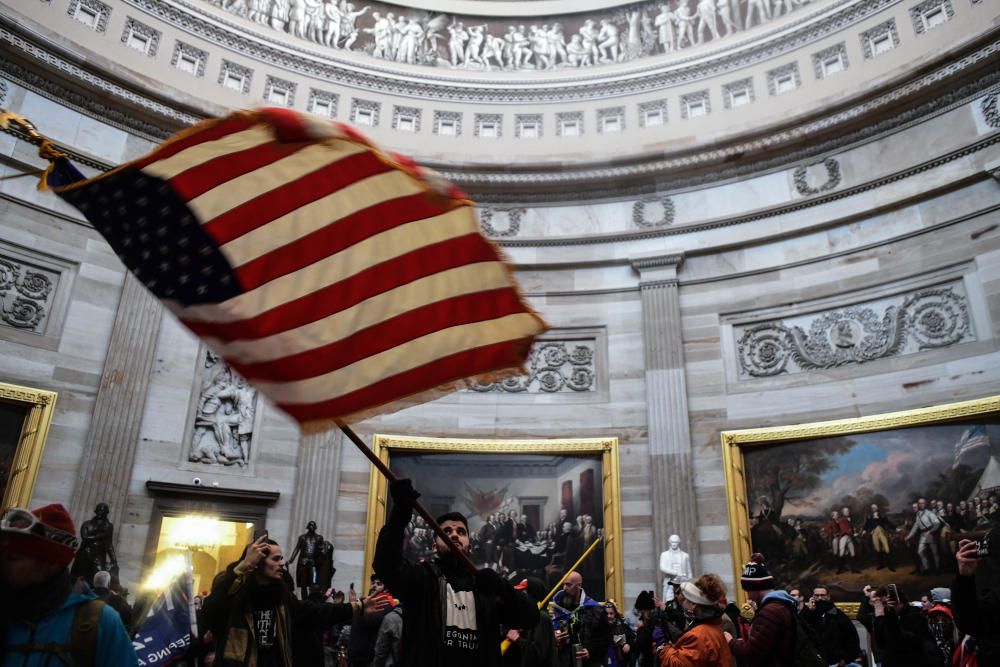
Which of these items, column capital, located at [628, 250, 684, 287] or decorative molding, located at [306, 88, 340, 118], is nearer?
column capital, located at [628, 250, 684, 287]

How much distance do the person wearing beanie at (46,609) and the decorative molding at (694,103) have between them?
1771 cm

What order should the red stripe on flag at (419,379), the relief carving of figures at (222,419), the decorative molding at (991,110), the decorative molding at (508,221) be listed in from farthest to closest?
the decorative molding at (508,221) < the relief carving of figures at (222,419) < the decorative molding at (991,110) < the red stripe on flag at (419,379)

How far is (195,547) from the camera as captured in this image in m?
14.1

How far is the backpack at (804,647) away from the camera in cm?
457

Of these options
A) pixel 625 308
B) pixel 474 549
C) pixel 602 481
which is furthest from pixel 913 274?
pixel 474 549

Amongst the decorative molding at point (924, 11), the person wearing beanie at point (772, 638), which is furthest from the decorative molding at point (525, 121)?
the person wearing beanie at point (772, 638)

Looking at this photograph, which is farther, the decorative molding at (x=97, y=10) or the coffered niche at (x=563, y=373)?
the coffered niche at (x=563, y=373)

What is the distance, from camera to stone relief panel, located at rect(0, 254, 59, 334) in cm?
1318

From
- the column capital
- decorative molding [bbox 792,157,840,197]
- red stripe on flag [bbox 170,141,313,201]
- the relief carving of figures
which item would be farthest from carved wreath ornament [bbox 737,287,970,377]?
red stripe on flag [bbox 170,141,313,201]

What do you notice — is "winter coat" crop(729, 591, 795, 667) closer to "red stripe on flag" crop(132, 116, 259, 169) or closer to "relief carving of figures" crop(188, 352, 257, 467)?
"red stripe on flag" crop(132, 116, 259, 169)

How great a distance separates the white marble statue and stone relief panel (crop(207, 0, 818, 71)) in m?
12.5

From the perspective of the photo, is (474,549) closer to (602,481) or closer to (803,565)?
(602,481)

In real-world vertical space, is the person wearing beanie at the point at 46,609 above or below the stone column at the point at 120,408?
below

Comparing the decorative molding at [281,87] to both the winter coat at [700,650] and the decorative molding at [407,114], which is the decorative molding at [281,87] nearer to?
the decorative molding at [407,114]
